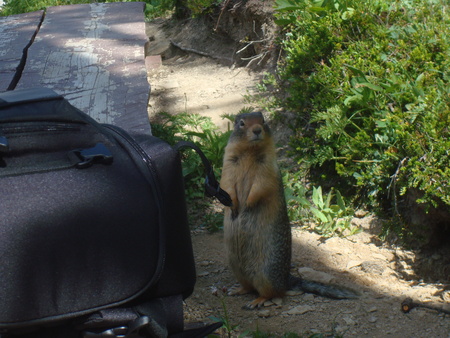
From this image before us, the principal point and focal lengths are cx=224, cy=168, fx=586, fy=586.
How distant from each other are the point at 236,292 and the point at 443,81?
2.13 m

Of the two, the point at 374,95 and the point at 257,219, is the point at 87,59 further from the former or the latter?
the point at 374,95

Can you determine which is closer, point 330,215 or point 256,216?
point 256,216

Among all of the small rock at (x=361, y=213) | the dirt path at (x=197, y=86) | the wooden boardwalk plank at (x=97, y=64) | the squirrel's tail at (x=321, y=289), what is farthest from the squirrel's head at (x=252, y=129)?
the dirt path at (x=197, y=86)

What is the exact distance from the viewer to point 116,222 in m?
2.11

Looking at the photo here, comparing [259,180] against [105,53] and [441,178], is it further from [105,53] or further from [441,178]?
[105,53]

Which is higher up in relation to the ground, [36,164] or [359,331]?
[36,164]

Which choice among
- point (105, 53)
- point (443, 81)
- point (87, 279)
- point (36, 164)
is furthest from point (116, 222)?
point (105, 53)

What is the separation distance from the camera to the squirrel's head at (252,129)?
378cm

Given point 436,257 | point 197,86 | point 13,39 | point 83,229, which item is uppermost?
point 13,39

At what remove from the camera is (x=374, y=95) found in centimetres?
443

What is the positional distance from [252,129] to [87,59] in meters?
1.99

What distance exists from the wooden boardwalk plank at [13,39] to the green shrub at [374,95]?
2.43 metres

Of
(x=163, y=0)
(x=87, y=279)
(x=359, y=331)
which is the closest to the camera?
(x=87, y=279)

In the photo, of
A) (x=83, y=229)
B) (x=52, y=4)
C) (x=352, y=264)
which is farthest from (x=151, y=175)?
(x=52, y=4)
